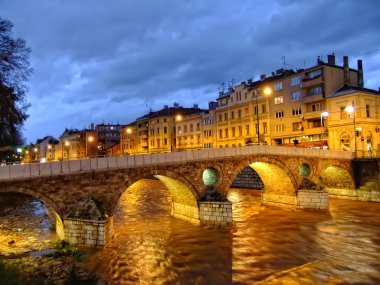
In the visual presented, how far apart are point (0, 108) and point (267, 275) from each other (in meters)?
13.9

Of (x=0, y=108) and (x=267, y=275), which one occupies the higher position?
(x=0, y=108)

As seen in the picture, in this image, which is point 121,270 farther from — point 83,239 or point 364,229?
point 364,229

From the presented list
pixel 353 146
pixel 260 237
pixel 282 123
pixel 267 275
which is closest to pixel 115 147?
pixel 282 123

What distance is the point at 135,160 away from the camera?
20547mm

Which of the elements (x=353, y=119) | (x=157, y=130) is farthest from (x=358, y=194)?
(x=157, y=130)

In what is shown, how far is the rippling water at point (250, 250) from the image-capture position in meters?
13.8

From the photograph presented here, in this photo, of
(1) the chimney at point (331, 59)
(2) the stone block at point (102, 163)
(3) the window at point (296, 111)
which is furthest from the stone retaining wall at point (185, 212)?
(1) the chimney at point (331, 59)

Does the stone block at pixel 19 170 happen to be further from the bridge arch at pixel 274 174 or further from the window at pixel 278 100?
the window at pixel 278 100

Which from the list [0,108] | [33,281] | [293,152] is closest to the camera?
[33,281]

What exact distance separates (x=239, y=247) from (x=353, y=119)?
24.1 m

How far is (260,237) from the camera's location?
773 inches

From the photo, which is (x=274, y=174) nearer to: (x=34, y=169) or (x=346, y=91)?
(x=346, y=91)

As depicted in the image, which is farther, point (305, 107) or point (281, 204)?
point (305, 107)

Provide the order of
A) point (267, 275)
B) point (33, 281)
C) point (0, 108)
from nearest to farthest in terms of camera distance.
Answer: point (33, 281) → point (267, 275) → point (0, 108)
